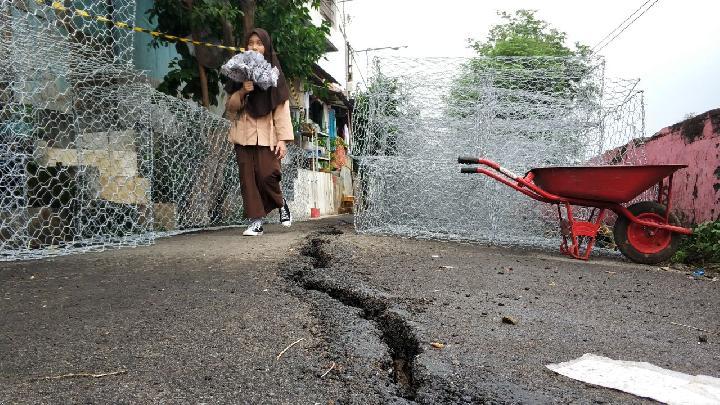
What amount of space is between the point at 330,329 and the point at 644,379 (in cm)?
96

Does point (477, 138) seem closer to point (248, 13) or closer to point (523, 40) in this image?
point (248, 13)

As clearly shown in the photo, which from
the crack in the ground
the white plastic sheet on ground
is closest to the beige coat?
the crack in the ground

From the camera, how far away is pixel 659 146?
17.6ft

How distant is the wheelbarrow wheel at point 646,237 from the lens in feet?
11.9

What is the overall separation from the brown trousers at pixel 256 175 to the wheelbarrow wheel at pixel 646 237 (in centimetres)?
302

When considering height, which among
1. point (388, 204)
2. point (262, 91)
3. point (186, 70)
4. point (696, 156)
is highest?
point (186, 70)

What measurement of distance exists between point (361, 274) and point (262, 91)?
268cm

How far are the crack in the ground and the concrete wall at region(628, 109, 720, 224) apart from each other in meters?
3.62

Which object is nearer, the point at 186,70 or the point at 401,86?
the point at 401,86

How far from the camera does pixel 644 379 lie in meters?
1.35

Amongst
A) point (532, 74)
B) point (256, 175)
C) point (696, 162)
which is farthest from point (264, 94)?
point (696, 162)

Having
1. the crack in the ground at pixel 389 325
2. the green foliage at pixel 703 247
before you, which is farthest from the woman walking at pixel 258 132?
the green foliage at pixel 703 247

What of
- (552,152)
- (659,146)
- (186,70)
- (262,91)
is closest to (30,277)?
(262,91)

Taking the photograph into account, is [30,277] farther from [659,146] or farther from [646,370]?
[659,146]
